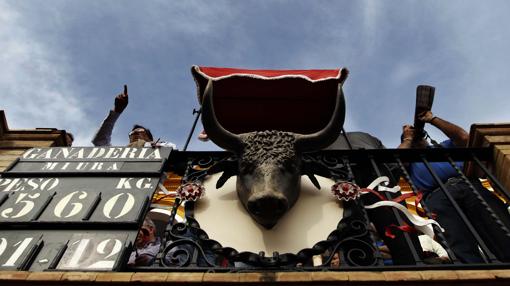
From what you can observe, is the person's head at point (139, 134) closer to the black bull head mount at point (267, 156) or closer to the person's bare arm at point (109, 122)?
the person's bare arm at point (109, 122)

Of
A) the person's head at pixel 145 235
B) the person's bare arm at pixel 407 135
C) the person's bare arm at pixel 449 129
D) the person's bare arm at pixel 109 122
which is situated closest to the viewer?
the person's head at pixel 145 235

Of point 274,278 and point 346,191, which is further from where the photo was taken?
point 346,191

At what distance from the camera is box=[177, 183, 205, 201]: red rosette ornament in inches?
143

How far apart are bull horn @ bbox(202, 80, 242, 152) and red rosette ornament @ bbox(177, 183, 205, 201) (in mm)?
451

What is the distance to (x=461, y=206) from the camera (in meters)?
4.46

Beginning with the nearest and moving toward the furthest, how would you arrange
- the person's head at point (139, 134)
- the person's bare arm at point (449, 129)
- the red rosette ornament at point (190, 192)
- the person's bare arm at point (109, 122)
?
the red rosette ornament at point (190, 192)
the person's bare arm at point (449, 129)
the person's bare arm at point (109, 122)
the person's head at point (139, 134)

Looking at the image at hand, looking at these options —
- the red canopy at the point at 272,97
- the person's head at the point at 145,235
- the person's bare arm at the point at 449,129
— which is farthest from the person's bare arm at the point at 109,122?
the person's bare arm at the point at 449,129

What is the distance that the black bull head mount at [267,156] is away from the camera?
10.9 ft

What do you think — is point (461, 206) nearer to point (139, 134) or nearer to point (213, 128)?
point (213, 128)

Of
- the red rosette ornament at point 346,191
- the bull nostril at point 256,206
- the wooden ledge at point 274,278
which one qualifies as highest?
the red rosette ornament at point 346,191

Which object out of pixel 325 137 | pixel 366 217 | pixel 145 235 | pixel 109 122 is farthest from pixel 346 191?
pixel 109 122

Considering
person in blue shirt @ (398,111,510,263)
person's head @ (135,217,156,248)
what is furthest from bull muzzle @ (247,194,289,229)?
person's head @ (135,217,156,248)

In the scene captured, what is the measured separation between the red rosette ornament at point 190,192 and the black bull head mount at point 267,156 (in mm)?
174

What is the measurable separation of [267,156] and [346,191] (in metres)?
0.75
